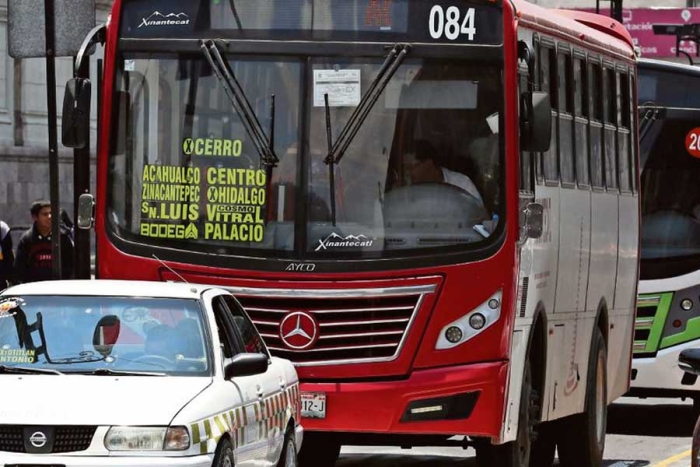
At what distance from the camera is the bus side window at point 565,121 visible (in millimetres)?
14453

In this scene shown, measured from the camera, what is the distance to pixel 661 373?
1931 centimetres

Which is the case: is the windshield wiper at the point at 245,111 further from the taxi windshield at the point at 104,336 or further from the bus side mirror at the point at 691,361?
the bus side mirror at the point at 691,361

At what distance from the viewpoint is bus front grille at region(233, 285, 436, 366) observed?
1257cm

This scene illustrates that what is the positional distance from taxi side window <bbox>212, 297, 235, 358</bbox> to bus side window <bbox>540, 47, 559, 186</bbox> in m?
3.41

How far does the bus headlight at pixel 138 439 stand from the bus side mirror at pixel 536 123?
13.3ft

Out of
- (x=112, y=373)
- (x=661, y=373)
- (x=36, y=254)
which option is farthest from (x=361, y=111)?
(x=661, y=373)

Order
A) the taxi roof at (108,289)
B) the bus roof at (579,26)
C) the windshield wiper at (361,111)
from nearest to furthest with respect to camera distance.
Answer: the taxi roof at (108,289)
the windshield wiper at (361,111)
the bus roof at (579,26)

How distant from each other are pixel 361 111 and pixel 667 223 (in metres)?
7.78

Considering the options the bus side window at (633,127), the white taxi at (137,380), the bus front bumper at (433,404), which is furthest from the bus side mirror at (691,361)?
the bus side window at (633,127)

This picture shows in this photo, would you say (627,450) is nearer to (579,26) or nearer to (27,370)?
(579,26)

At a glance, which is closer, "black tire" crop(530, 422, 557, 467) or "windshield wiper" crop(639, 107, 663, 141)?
"black tire" crop(530, 422, 557, 467)

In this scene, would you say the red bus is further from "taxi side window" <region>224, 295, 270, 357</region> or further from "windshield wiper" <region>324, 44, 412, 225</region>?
"taxi side window" <region>224, 295, 270, 357</region>

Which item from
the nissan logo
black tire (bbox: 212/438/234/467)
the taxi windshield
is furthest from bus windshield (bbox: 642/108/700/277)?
the nissan logo

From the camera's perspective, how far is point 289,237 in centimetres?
1275
